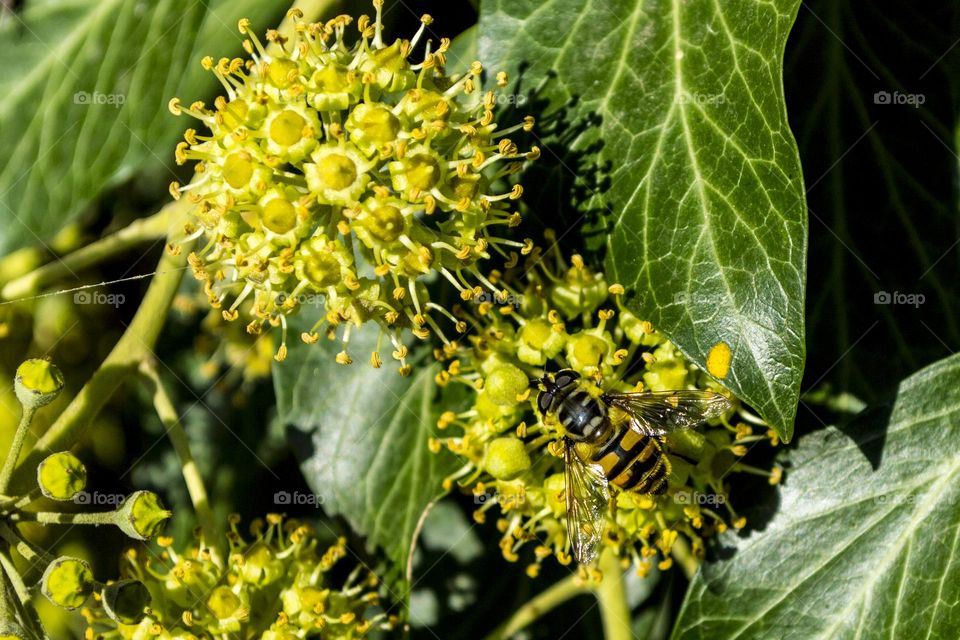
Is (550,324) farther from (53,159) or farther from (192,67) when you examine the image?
(53,159)

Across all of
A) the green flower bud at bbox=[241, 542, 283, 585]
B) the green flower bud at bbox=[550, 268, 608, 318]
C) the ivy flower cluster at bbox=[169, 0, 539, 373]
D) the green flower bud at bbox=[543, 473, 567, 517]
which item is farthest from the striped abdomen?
the green flower bud at bbox=[241, 542, 283, 585]

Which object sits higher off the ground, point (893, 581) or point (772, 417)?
point (772, 417)

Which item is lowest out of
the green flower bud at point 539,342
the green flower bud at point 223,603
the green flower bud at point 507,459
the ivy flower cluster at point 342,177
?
the green flower bud at point 223,603

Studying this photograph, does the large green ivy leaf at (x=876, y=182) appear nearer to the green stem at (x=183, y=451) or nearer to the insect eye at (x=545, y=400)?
the insect eye at (x=545, y=400)

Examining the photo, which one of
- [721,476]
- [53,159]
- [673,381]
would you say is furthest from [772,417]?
[53,159]

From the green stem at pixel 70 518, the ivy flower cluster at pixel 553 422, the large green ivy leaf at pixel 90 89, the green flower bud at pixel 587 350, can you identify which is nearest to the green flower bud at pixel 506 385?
the ivy flower cluster at pixel 553 422

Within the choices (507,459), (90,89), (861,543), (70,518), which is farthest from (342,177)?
(861,543)

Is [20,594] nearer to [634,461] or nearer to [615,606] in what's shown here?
[634,461]
